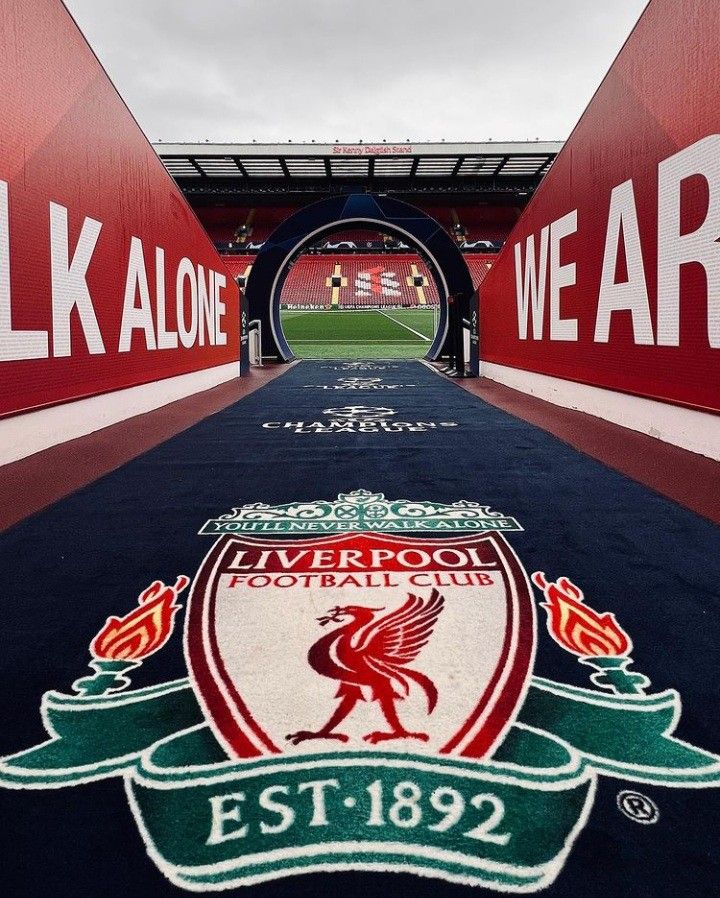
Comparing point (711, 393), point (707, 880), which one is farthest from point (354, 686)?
point (711, 393)

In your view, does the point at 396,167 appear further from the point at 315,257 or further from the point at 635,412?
the point at 635,412

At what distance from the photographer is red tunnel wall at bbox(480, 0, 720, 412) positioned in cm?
403

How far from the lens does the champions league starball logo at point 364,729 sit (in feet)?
3.37

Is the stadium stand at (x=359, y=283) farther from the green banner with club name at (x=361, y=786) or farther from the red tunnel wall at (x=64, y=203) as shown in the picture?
the green banner with club name at (x=361, y=786)

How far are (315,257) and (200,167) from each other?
11235 mm

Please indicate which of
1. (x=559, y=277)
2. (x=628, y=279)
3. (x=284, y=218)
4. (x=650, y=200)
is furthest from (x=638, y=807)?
(x=284, y=218)

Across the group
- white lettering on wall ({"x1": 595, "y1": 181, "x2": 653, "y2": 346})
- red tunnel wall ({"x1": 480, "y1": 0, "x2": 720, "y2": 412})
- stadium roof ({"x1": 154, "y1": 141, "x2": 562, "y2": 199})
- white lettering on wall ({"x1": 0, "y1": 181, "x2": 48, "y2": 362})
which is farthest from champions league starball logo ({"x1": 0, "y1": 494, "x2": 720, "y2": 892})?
stadium roof ({"x1": 154, "y1": 141, "x2": 562, "y2": 199})

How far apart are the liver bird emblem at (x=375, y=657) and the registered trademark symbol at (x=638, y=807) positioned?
1.21 feet

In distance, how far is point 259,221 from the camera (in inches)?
1571

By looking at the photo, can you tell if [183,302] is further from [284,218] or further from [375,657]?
[284,218]

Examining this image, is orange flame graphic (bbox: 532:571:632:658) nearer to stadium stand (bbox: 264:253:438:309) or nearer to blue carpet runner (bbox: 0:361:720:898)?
blue carpet runner (bbox: 0:361:720:898)

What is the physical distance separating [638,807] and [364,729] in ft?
1.69

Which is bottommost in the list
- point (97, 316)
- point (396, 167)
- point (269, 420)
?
point (269, 420)

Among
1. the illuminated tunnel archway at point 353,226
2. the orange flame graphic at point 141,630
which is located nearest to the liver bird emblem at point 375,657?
the orange flame graphic at point 141,630
